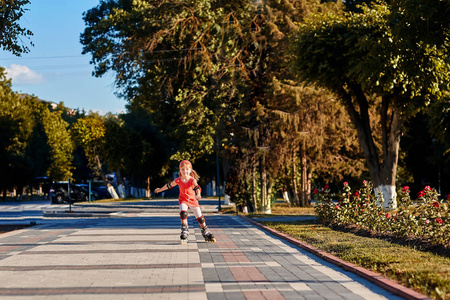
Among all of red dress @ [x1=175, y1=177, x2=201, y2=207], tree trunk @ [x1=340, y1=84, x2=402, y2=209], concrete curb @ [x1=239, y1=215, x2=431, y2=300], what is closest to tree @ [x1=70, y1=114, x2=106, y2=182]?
tree trunk @ [x1=340, y1=84, x2=402, y2=209]

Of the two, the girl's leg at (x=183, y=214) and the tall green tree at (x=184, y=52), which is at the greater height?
the tall green tree at (x=184, y=52)

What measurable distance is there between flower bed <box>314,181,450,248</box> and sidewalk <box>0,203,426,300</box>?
7.92 feet

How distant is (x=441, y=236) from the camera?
1227 centimetres

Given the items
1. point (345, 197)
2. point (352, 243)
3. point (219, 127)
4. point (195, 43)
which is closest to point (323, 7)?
point (195, 43)

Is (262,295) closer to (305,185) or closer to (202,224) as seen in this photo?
(202,224)

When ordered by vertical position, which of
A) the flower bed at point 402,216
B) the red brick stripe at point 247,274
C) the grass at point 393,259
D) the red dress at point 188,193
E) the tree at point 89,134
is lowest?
the red brick stripe at point 247,274

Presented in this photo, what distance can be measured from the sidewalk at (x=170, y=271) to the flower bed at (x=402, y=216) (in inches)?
95.1

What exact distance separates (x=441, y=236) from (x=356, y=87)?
13085 mm

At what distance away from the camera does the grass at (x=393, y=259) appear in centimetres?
797

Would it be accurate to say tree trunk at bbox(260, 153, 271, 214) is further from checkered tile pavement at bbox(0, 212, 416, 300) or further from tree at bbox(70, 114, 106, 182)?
tree at bbox(70, 114, 106, 182)

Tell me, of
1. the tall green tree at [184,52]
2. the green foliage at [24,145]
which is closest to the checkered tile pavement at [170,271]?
the tall green tree at [184,52]

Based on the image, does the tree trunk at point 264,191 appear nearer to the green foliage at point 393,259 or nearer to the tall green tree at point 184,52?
the tall green tree at point 184,52

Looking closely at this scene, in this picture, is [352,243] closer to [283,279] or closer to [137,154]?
[283,279]

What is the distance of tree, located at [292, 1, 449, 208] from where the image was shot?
20781mm
